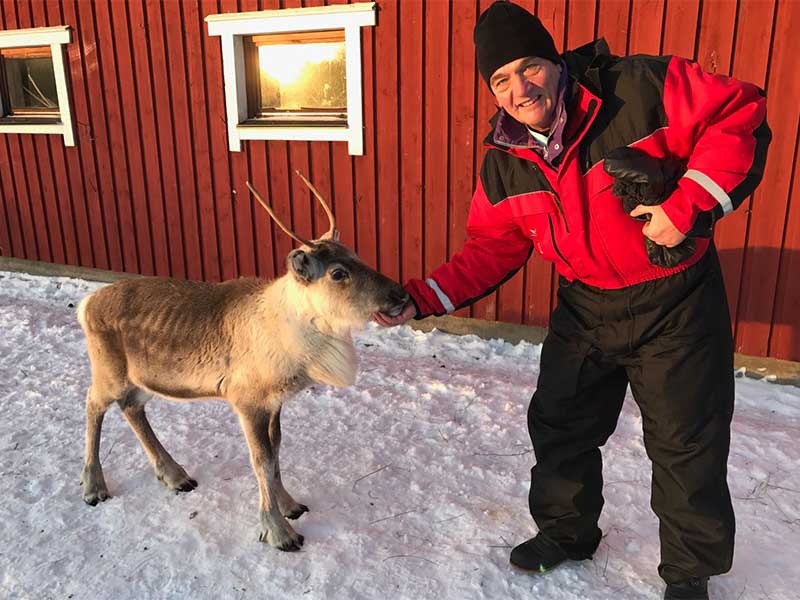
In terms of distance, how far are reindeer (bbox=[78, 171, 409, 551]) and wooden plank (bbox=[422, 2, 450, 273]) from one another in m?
2.83

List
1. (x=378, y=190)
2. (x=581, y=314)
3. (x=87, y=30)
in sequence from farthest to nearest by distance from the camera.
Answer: (x=87, y=30)
(x=378, y=190)
(x=581, y=314)

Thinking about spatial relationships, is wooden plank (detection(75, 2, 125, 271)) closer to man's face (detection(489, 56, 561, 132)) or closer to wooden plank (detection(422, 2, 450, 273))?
wooden plank (detection(422, 2, 450, 273))

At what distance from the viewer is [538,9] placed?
16.4 ft

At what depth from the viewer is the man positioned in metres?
2.01

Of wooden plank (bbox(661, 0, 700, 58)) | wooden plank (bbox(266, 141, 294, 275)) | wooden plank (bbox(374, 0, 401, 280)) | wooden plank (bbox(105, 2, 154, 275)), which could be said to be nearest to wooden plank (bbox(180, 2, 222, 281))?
wooden plank (bbox(105, 2, 154, 275))

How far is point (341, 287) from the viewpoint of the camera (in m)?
2.78

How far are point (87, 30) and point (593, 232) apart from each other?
22.1 feet

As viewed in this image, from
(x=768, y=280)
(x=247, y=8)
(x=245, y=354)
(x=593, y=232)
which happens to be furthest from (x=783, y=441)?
(x=247, y=8)

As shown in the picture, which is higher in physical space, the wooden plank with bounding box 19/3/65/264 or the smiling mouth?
the smiling mouth

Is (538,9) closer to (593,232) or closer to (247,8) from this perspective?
(247,8)

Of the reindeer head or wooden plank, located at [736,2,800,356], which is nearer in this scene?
the reindeer head

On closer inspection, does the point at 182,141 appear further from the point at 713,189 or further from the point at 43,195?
the point at 713,189

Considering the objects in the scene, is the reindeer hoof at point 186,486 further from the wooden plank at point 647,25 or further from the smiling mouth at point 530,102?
the wooden plank at point 647,25

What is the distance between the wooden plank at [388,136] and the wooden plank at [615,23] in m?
1.73
